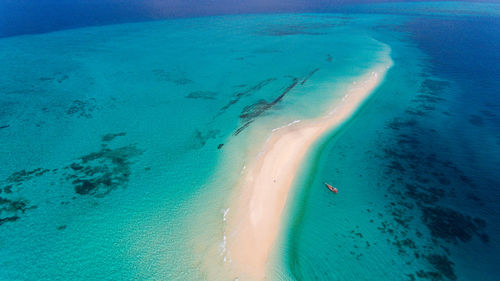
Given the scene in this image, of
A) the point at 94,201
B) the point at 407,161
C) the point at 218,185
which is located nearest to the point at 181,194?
the point at 218,185

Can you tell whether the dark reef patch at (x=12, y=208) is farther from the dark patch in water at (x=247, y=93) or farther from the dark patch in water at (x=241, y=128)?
the dark patch in water at (x=247, y=93)

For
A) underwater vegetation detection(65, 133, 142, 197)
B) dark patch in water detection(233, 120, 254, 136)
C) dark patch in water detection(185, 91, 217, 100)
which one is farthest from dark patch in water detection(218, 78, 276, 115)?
underwater vegetation detection(65, 133, 142, 197)

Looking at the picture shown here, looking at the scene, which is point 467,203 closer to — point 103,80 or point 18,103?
point 103,80

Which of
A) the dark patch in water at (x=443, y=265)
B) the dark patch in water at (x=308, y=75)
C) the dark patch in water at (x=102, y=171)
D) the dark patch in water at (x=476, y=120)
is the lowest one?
the dark patch in water at (x=443, y=265)

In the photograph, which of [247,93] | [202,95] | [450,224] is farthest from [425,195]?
[202,95]

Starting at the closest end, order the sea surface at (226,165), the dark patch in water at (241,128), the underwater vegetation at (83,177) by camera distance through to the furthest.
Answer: the sea surface at (226,165) → the underwater vegetation at (83,177) → the dark patch in water at (241,128)

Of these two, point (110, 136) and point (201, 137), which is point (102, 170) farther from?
point (201, 137)

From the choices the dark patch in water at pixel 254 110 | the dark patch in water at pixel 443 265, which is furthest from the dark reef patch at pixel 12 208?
the dark patch in water at pixel 443 265
